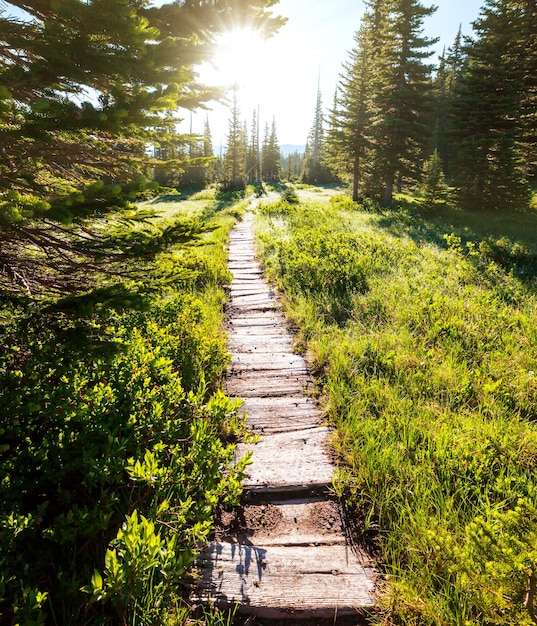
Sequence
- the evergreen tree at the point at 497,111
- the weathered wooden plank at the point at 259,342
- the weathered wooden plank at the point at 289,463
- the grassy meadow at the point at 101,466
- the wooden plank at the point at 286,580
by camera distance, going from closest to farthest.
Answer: the grassy meadow at the point at 101,466, the wooden plank at the point at 286,580, the weathered wooden plank at the point at 289,463, the weathered wooden plank at the point at 259,342, the evergreen tree at the point at 497,111

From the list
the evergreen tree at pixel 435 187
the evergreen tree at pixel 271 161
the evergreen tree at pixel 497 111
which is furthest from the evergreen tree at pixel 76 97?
the evergreen tree at pixel 271 161

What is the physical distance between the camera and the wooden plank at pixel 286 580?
205 cm

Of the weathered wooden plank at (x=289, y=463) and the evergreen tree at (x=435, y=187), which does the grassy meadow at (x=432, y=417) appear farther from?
the evergreen tree at (x=435, y=187)

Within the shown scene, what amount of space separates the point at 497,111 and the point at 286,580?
85.1 ft

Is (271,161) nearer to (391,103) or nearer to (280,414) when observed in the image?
(391,103)

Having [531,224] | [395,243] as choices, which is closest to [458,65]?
[531,224]

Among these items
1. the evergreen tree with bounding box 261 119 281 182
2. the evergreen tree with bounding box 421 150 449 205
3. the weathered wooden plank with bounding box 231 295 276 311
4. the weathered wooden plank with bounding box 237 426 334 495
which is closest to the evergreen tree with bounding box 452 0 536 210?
the evergreen tree with bounding box 421 150 449 205

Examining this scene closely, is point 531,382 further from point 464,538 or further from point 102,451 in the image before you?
point 102,451

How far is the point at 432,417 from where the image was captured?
356 centimetres

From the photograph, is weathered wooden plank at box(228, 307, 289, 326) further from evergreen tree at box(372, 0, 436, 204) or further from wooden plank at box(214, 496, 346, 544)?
evergreen tree at box(372, 0, 436, 204)

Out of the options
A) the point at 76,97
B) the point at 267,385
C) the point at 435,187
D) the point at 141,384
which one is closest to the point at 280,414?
the point at 267,385

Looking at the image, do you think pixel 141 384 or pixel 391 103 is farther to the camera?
pixel 391 103

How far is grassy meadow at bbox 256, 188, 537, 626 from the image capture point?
6.53ft

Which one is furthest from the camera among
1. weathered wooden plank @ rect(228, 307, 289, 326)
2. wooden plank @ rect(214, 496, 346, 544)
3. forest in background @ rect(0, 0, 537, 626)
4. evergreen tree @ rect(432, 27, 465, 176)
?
evergreen tree @ rect(432, 27, 465, 176)
